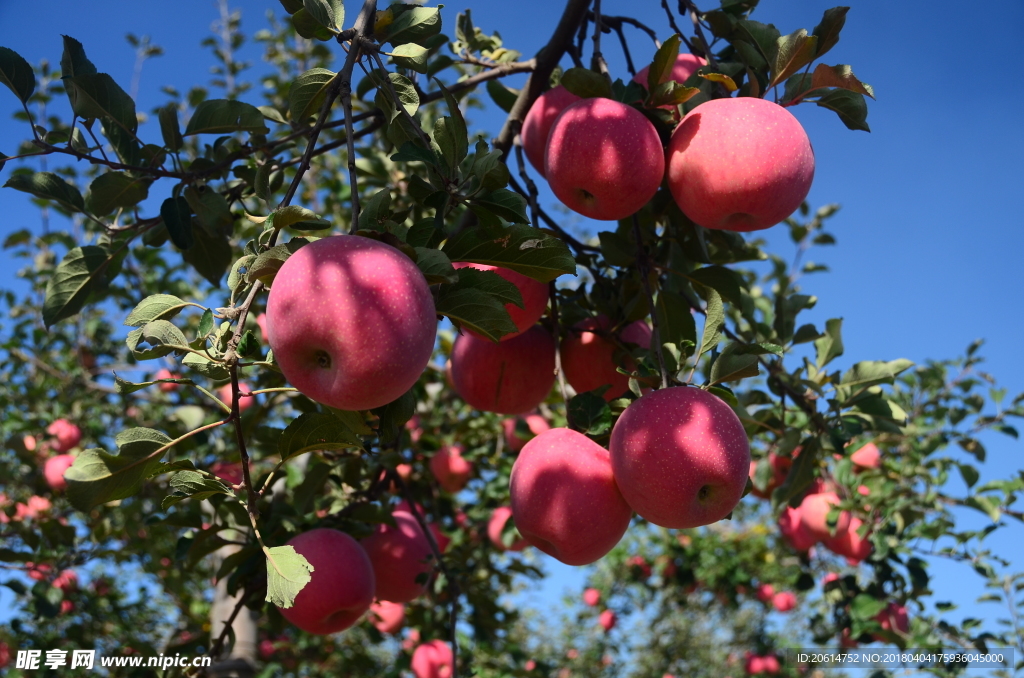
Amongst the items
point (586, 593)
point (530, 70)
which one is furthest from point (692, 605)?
point (530, 70)

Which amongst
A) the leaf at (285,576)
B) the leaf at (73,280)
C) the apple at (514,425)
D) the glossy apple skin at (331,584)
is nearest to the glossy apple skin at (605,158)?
the leaf at (285,576)

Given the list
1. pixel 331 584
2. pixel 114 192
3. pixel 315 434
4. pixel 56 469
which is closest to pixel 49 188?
pixel 114 192

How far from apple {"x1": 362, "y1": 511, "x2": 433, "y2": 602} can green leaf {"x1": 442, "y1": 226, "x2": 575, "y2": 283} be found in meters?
1.14

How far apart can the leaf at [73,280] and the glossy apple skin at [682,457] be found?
1.48 meters

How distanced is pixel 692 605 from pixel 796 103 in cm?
A: 636

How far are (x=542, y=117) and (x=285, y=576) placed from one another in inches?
51.0

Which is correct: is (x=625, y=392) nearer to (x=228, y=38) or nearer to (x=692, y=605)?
(x=228, y=38)

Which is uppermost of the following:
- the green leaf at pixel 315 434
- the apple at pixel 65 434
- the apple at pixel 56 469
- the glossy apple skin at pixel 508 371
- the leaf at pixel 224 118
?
the apple at pixel 65 434

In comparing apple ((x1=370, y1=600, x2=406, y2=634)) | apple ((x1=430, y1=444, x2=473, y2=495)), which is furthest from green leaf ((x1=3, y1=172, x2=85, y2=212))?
apple ((x1=370, y1=600, x2=406, y2=634))

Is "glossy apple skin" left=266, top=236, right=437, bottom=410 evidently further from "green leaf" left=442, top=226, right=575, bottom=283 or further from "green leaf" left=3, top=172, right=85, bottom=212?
"green leaf" left=3, top=172, right=85, bottom=212

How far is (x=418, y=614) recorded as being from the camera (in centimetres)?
314

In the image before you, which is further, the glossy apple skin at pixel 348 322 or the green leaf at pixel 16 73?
the green leaf at pixel 16 73

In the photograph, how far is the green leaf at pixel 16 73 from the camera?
1600mm

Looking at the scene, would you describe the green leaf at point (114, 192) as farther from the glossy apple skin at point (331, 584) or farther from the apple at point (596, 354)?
the apple at point (596, 354)
